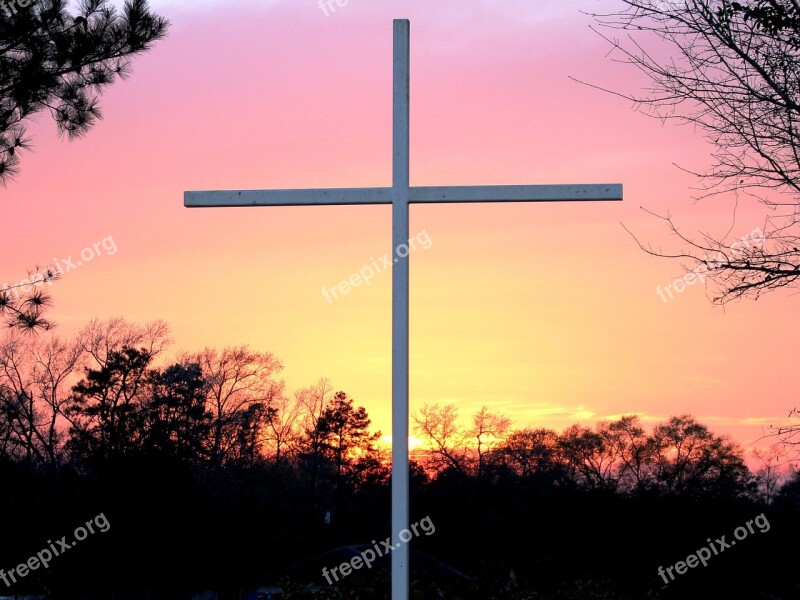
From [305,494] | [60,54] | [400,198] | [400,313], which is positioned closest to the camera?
[400,313]

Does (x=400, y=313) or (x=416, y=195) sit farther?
(x=416, y=195)

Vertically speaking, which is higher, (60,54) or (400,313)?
(60,54)

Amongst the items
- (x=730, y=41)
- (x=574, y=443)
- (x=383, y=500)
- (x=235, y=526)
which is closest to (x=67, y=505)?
(x=235, y=526)

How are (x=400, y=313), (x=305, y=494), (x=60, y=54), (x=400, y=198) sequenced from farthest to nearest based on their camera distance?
(x=305, y=494) → (x=60, y=54) → (x=400, y=198) → (x=400, y=313)

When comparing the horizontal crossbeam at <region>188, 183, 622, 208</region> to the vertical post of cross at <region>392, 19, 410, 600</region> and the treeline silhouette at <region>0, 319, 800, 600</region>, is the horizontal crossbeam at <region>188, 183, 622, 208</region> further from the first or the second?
the treeline silhouette at <region>0, 319, 800, 600</region>

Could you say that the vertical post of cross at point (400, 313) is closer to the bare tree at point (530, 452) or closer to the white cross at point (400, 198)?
the white cross at point (400, 198)

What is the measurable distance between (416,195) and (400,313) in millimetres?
708

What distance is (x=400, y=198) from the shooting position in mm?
5508

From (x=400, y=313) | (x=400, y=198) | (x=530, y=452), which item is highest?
(x=530, y=452)

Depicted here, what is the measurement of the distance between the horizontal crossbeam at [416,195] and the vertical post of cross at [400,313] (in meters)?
0.13

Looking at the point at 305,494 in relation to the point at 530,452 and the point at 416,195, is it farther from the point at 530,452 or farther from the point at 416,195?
the point at 416,195

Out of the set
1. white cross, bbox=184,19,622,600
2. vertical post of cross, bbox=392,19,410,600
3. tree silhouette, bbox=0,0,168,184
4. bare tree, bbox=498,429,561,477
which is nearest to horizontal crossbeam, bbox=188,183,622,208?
white cross, bbox=184,19,622,600

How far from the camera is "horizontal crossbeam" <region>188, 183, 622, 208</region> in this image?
5410 millimetres

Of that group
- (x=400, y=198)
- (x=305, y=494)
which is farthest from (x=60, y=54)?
(x=305, y=494)
